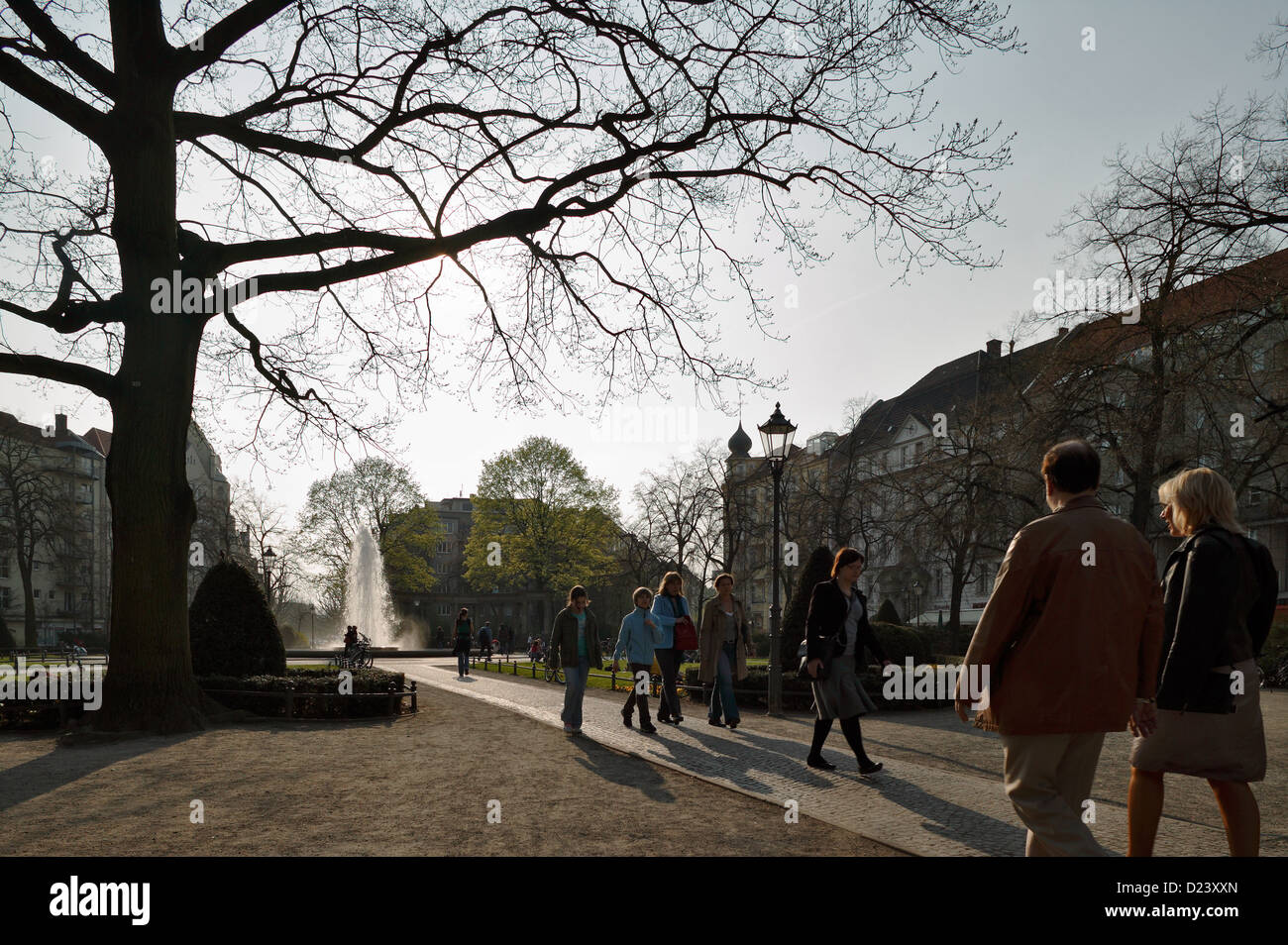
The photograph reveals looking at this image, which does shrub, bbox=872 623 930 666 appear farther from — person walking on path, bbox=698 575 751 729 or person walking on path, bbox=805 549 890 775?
person walking on path, bbox=805 549 890 775

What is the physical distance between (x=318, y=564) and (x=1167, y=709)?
58.9 meters

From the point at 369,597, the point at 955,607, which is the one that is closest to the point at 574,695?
the point at 955,607

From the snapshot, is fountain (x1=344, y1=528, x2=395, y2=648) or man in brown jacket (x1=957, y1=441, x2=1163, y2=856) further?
fountain (x1=344, y1=528, x2=395, y2=648)

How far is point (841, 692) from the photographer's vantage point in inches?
336

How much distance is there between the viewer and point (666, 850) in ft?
18.7

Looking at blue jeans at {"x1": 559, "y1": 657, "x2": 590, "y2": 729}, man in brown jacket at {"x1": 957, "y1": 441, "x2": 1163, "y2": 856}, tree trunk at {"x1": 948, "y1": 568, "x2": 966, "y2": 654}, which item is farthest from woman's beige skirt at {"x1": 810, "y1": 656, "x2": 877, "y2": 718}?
tree trunk at {"x1": 948, "y1": 568, "x2": 966, "y2": 654}

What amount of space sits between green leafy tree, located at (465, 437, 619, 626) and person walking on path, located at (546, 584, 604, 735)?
42.9 metres

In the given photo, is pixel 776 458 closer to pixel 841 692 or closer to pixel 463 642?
pixel 841 692

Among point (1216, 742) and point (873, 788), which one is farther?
point (873, 788)

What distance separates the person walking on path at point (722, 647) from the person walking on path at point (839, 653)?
3758mm

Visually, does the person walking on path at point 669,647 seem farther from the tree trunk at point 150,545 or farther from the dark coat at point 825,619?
the tree trunk at point 150,545

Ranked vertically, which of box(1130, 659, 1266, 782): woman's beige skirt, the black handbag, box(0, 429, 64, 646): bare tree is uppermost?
box(0, 429, 64, 646): bare tree

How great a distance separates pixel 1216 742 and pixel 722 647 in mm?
8459

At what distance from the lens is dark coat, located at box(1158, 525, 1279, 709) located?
4.60 m
